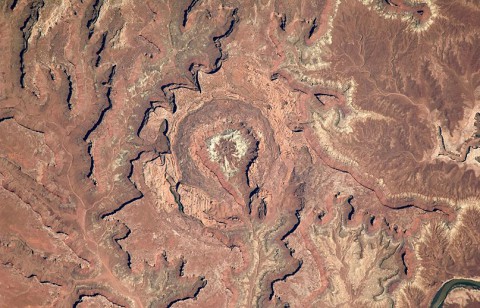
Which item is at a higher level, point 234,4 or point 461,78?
point 234,4

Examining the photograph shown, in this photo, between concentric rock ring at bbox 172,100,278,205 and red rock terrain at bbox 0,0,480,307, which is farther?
concentric rock ring at bbox 172,100,278,205

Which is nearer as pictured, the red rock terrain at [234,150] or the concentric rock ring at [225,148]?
the red rock terrain at [234,150]

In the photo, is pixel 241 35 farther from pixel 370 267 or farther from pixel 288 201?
pixel 370 267

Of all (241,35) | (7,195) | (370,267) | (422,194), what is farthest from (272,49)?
(7,195)
